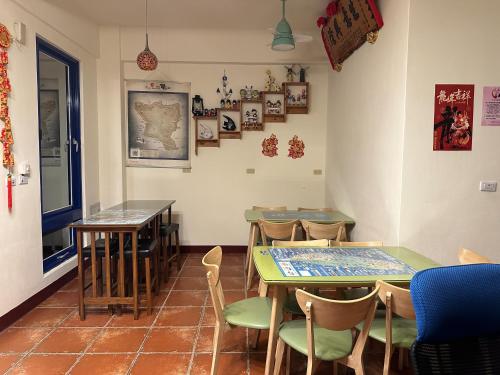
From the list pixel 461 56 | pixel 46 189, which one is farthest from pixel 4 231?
pixel 461 56

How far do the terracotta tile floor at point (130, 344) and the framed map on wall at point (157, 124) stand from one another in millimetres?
2185

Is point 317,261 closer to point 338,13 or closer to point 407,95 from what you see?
point 407,95

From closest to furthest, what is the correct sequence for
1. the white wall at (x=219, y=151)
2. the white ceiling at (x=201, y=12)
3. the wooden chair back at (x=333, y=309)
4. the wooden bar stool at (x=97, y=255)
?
the wooden chair back at (x=333, y=309)
the wooden bar stool at (x=97, y=255)
the white ceiling at (x=201, y=12)
the white wall at (x=219, y=151)

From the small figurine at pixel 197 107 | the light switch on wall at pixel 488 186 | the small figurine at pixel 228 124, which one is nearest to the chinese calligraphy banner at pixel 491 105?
the light switch on wall at pixel 488 186

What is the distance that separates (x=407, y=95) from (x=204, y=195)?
10.7ft

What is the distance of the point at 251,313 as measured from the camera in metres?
2.22

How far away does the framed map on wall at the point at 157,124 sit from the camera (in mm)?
5062

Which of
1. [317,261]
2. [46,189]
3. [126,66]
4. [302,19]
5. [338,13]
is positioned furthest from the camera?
[126,66]

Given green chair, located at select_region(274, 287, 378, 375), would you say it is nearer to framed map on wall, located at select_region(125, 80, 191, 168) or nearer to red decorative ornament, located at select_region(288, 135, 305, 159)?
red decorative ornament, located at select_region(288, 135, 305, 159)

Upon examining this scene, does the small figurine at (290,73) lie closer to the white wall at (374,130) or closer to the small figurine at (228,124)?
the white wall at (374,130)

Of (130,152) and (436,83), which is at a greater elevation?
(436,83)

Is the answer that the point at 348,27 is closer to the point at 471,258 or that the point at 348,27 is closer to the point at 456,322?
the point at 471,258

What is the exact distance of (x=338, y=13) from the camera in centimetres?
356

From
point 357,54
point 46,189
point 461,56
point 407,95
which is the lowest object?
point 46,189
